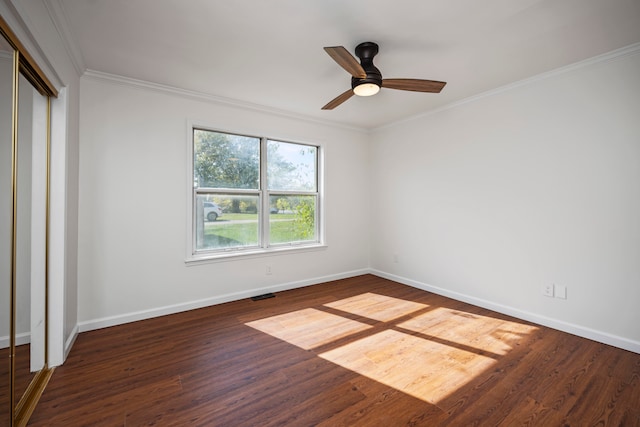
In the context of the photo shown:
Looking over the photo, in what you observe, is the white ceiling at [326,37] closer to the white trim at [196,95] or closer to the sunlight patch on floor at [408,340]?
the white trim at [196,95]

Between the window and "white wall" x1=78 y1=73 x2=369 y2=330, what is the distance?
0.18 m

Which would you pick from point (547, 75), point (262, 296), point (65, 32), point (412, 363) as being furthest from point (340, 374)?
point (547, 75)

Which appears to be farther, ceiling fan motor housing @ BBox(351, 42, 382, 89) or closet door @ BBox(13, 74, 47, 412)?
ceiling fan motor housing @ BBox(351, 42, 382, 89)

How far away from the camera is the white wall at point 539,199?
7.94 ft

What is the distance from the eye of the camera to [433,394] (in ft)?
6.06

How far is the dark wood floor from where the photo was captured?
1.67 metres

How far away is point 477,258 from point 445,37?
245cm

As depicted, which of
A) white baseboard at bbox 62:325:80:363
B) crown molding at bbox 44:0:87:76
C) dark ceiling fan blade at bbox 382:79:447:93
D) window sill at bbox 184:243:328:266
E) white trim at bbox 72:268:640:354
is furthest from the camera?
window sill at bbox 184:243:328:266

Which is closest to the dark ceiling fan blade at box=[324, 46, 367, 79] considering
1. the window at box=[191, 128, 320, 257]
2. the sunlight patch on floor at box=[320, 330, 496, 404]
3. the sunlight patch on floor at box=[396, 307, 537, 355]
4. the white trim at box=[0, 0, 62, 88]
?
the white trim at box=[0, 0, 62, 88]

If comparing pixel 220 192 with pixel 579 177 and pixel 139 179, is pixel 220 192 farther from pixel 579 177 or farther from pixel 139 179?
pixel 579 177

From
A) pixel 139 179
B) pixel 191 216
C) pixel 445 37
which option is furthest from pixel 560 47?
pixel 139 179

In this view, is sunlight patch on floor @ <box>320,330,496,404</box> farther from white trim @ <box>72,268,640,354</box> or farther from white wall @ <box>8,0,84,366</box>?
white wall @ <box>8,0,84,366</box>

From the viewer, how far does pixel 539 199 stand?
2.89m

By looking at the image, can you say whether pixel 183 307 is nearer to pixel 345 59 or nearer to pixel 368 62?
pixel 345 59
